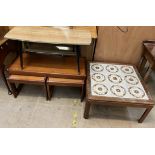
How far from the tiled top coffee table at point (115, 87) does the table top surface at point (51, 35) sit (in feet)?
1.33

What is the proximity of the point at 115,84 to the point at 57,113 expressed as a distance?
0.70 metres

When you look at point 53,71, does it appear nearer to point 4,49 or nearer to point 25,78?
point 25,78

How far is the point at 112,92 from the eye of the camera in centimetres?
145

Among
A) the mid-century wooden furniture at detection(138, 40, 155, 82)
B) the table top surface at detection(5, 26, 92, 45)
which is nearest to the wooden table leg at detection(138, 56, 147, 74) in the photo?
the mid-century wooden furniture at detection(138, 40, 155, 82)

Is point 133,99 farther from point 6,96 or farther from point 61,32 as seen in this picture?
point 6,96

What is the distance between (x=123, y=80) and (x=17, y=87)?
1257mm

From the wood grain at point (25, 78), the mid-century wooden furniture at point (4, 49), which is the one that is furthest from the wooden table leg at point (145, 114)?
the mid-century wooden furniture at point (4, 49)

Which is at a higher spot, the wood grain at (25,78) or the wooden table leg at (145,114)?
the wood grain at (25,78)

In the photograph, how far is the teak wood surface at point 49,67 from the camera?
1.56 m

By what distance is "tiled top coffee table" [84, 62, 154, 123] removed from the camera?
1384 mm

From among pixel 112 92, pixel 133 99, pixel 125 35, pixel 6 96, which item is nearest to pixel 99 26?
pixel 125 35

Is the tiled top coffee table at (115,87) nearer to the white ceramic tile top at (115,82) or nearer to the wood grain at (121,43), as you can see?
the white ceramic tile top at (115,82)

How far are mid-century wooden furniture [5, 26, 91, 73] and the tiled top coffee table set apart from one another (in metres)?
0.36

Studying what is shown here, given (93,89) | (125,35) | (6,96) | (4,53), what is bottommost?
(6,96)
